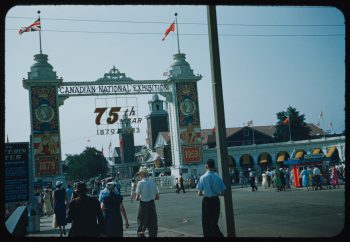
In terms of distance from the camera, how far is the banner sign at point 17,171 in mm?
13109

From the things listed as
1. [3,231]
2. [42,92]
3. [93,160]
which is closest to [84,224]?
[3,231]

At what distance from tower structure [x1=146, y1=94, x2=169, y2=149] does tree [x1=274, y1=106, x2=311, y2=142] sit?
2854 centimetres

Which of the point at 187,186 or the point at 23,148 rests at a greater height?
the point at 23,148

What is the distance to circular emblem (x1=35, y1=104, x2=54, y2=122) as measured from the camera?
39688mm

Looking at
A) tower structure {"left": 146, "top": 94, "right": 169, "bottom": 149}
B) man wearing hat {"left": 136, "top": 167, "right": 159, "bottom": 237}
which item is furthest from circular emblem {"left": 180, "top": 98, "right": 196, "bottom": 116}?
tower structure {"left": 146, "top": 94, "right": 169, "bottom": 149}

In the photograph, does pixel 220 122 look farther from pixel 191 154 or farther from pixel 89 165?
pixel 89 165

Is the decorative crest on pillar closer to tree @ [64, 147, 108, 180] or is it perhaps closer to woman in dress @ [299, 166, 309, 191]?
woman in dress @ [299, 166, 309, 191]

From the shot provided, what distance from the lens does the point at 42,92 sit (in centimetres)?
4031

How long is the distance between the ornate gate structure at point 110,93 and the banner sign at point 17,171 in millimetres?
25901

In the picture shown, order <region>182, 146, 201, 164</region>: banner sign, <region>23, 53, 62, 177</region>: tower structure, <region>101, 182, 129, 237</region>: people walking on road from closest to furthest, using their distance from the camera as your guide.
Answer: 1. <region>101, 182, 129, 237</region>: people walking on road
2. <region>23, 53, 62, 177</region>: tower structure
3. <region>182, 146, 201, 164</region>: banner sign

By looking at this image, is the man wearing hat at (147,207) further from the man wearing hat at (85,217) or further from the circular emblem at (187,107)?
the circular emblem at (187,107)

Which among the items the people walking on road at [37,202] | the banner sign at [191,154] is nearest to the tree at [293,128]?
the banner sign at [191,154]

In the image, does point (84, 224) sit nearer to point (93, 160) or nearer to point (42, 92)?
point (42, 92)
